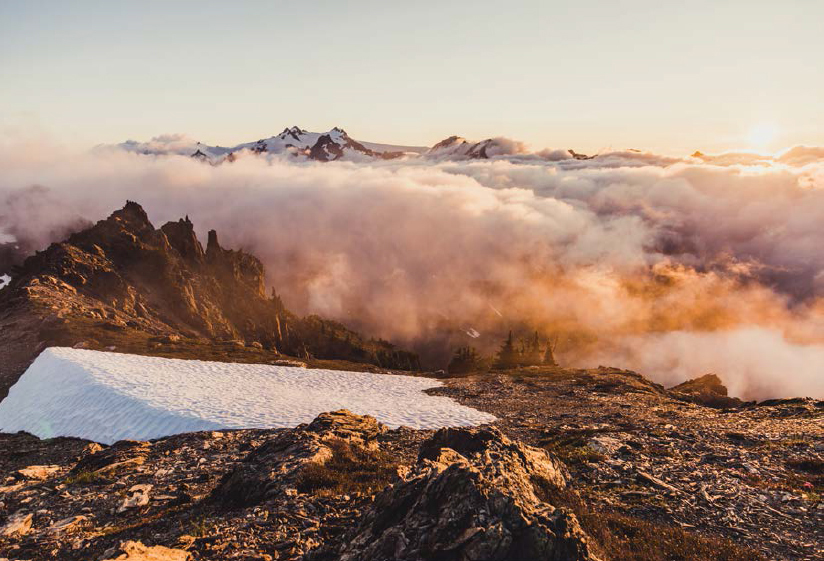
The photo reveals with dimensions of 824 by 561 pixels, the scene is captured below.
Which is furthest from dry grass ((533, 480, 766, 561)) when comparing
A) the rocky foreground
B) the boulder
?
the boulder

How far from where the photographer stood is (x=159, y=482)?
20000mm

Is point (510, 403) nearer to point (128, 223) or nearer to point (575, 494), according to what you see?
point (575, 494)

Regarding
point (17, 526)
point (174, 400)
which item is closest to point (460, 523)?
point (17, 526)

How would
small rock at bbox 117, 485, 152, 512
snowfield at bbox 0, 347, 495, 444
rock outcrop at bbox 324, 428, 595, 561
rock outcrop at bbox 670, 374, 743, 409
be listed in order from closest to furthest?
rock outcrop at bbox 324, 428, 595, 561 < small rock at bbox 117, 485, 152, 512 < snowfield at bbox 0, 347, 495, 444 < rock outcrop at bbox 670, 374, 743, 409

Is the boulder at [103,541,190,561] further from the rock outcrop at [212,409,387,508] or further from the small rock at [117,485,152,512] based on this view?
the small rock at [117,485,152,512]

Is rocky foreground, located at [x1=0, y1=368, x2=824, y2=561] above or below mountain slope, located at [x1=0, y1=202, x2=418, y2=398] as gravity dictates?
above

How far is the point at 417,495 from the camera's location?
1145 cm

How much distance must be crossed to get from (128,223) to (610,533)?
169 metres

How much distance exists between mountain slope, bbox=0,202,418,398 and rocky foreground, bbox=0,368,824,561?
121 ft

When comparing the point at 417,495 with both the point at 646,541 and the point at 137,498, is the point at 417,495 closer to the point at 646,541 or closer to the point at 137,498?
the point at 646,541

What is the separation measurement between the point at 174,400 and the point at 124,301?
86298 mm

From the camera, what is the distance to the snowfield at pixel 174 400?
97.3 feet

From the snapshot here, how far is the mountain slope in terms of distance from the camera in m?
61.8

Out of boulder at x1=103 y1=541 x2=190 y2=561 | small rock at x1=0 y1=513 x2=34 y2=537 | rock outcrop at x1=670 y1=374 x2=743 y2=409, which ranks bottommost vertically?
rock outcrop at x1=670 y1=374 x2=743 y2=409
